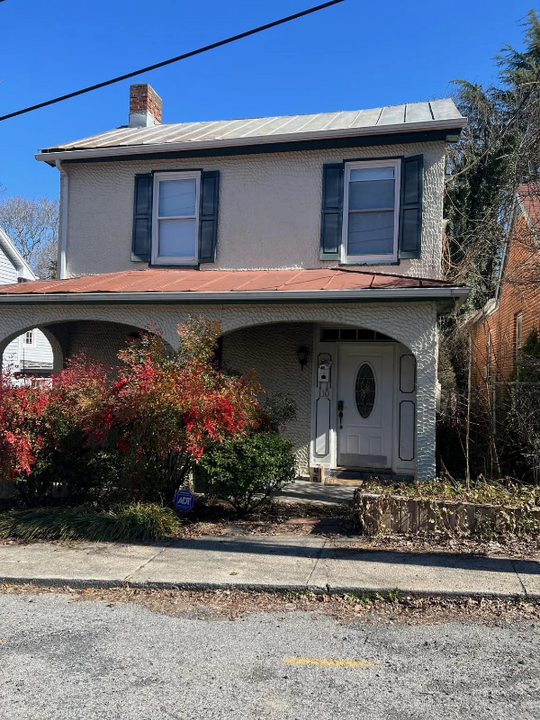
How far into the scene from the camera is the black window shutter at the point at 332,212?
392 inches

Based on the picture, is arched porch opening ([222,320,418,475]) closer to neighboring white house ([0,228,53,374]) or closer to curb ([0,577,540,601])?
curb ([0,577,540,601])

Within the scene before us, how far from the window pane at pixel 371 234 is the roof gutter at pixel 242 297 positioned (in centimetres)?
190

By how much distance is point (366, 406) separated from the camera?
10.4 m

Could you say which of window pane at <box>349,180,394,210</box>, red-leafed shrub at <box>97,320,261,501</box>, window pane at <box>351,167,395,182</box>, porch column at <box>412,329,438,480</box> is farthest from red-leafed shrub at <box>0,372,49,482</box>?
window pane at <box>351,167,395,182</box>

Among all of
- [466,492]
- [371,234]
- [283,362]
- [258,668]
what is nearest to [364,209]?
[371,234]

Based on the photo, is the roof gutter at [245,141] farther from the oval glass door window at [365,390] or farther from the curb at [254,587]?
the curb at [254,587]

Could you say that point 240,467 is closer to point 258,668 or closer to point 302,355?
point 258,668

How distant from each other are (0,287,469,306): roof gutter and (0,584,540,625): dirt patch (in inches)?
154

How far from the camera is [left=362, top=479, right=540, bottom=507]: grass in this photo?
261 inches

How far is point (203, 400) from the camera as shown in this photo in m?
6.70

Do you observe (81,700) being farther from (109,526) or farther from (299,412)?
(299,412)

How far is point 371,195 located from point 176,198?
137 inches

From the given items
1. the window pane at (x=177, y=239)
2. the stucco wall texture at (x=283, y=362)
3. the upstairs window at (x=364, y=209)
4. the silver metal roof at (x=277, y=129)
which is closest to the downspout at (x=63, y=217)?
the silver metal roof at (x=277, y=129)

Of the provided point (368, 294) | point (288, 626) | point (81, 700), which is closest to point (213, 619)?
point (288, 626)
